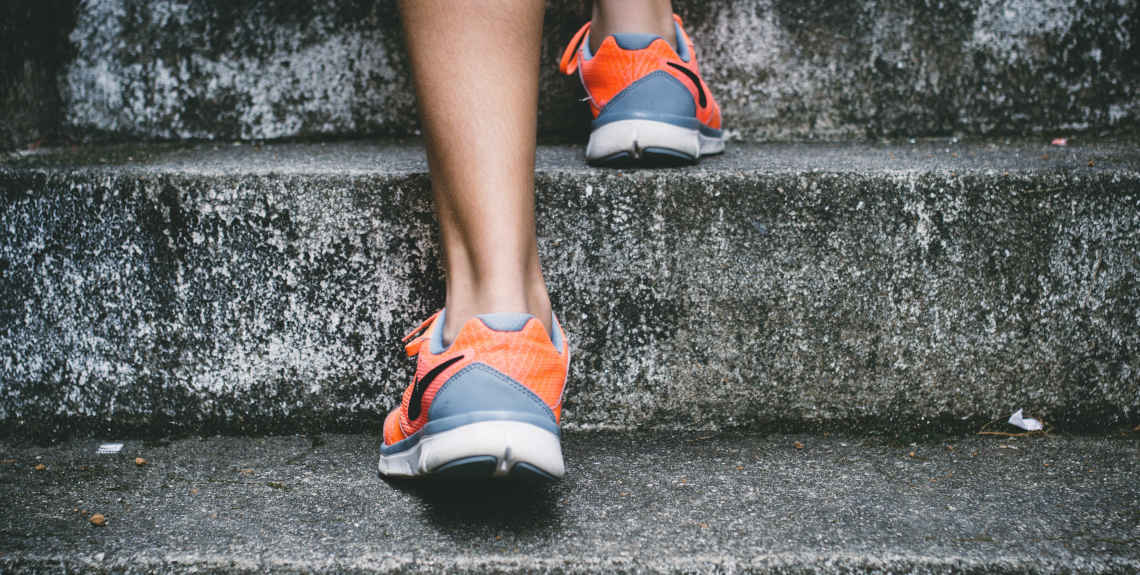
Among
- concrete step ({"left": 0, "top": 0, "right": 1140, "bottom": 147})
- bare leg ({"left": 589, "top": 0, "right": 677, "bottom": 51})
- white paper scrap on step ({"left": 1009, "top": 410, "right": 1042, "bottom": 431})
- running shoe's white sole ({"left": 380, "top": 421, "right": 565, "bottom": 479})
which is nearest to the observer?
running shoe's white sole ({"left": 380, "top": 421, "right": 565, "bottom": 479})

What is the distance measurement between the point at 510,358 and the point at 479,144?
223mm

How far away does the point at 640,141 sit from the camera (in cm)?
88

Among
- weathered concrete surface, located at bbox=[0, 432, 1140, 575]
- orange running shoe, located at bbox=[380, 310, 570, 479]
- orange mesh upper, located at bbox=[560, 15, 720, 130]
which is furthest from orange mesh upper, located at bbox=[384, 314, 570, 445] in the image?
orange mesh upper, located at bbox=[560, 15, 720, 130]

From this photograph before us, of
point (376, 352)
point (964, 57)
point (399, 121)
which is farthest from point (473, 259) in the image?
point (964, 57)

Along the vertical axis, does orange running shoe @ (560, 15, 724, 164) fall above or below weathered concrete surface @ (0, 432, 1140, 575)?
above

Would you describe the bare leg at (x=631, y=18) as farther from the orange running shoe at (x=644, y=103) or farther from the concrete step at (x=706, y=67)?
the concrete step at (x=706, y=67)

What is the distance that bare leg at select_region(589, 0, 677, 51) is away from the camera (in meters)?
0.97

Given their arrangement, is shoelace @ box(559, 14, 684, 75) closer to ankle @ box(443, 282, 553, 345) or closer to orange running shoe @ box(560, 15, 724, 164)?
orange running shoe @ box(560, 15, 724, 164)

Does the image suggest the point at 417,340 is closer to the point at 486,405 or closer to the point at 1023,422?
the point at 486,405

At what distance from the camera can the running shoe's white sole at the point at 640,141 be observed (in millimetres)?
879

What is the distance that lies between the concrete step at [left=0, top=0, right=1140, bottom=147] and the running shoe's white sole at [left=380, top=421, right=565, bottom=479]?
69cm

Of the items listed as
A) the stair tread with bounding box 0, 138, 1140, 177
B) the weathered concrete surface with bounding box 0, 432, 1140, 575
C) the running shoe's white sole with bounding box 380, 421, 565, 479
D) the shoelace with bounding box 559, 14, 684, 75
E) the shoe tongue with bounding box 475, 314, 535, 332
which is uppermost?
the shoelace with bounding box 559, 14, 684, 75

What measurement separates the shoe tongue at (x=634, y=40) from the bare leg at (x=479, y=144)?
0.22m

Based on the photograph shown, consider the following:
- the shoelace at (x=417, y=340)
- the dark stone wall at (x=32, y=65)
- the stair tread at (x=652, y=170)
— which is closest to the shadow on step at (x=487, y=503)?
the shoelace at (x=417, y=340)
